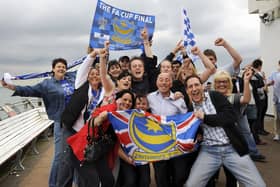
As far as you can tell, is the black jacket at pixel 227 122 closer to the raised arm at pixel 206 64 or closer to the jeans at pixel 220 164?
the jeans at pixel 220 164

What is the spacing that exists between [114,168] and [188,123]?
3.20ft

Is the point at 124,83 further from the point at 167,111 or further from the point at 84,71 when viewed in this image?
the point at 167,111

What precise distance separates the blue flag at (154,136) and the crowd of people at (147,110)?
0.34 ft

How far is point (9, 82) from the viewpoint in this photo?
14.1 feet

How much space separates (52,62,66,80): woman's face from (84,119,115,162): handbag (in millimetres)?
1403

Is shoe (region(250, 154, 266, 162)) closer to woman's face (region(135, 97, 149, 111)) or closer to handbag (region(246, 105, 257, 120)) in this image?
handbag (region(246, 105, 257, 120))

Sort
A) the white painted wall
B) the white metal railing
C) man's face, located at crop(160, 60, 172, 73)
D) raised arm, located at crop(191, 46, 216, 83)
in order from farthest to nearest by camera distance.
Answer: the white painted wall
the white metal railing
man's face, located at crop(160, 60, 172, 73)
raised arm, located at crop(191, 46, 216, 83)

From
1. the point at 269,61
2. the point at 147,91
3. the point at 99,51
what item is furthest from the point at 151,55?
the point at 269,61

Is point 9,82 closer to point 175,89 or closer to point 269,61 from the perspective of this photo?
point 175,89

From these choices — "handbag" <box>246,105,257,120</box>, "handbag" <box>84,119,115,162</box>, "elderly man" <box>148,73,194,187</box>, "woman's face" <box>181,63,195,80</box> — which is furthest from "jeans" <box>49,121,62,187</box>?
"handbag" <box>246,105,257,120</box>

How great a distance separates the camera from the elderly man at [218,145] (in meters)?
3.38

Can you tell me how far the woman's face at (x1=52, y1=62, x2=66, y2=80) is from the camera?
455 centimetres

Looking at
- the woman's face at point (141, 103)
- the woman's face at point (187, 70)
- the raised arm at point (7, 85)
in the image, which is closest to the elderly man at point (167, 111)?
the woman's face at point (141, 103)

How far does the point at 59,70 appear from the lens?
4551 millimetres
